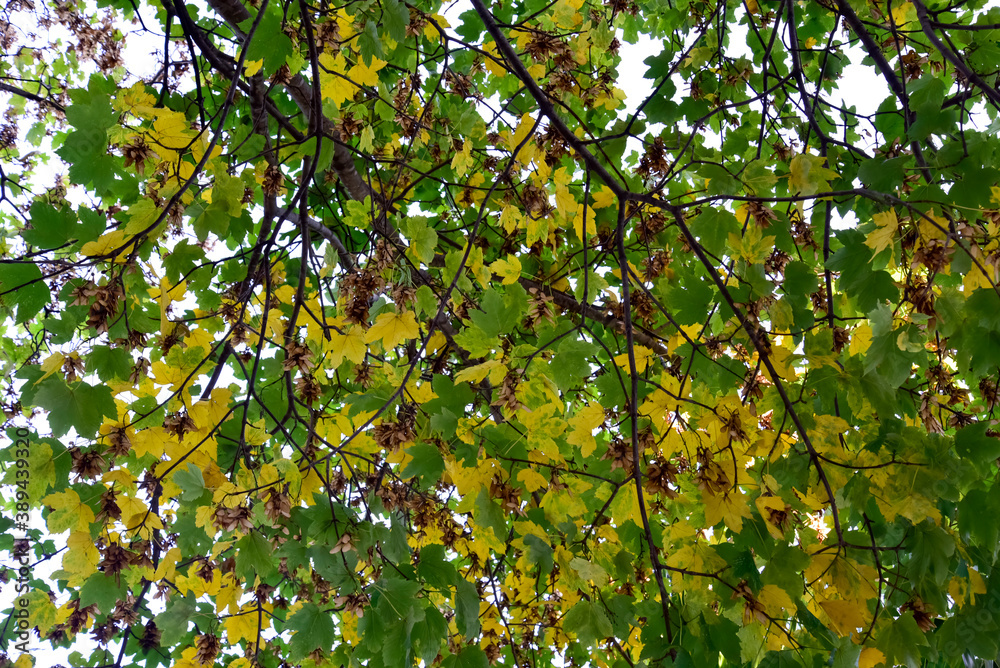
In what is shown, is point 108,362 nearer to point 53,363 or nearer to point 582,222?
point 53,363

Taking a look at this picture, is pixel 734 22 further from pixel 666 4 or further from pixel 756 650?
pixel 756 650

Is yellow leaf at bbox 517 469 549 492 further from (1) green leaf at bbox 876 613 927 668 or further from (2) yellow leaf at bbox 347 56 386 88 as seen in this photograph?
(2) yellow leaf at bbox 347 56 386 88

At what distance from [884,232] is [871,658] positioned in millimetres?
1110

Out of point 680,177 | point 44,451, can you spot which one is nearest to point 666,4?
point 680,177

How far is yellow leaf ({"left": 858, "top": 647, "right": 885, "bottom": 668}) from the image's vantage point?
1.60 m

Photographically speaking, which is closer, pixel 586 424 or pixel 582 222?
pixel 586 424

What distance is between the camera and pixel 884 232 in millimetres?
1541

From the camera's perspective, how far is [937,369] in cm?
233

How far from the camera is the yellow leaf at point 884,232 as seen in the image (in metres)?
1.54

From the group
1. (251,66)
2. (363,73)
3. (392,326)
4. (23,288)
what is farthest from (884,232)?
(23,288)

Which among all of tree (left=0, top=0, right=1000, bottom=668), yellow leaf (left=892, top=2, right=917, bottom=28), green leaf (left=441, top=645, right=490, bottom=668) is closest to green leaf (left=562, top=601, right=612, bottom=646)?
tree (left=0, top=0, right=1000, bottom=668)

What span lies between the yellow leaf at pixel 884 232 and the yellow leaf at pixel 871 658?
1055 mm

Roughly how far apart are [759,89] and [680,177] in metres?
0.64

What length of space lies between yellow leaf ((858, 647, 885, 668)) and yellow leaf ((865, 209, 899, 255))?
1055mm
